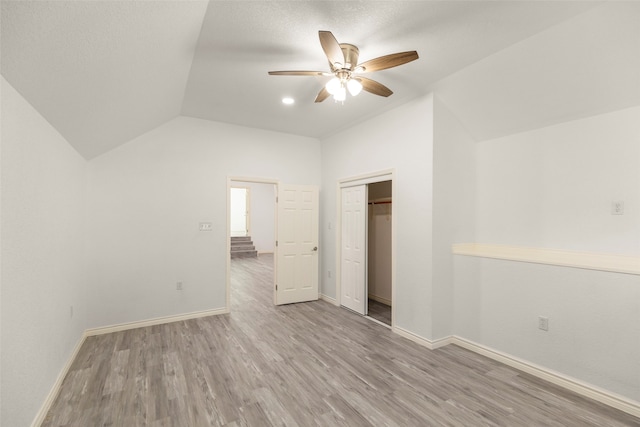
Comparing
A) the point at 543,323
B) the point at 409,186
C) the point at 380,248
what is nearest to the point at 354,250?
the point at 380,248

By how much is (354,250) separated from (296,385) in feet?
7.80

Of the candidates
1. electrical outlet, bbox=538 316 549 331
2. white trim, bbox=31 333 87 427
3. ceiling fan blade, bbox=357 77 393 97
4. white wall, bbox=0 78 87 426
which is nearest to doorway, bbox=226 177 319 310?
white trim, bbox=31 333 87 427

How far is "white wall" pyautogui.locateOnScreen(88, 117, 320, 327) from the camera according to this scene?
3787mm

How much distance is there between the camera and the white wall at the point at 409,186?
3400 mm

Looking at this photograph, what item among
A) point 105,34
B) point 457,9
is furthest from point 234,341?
point 457,9

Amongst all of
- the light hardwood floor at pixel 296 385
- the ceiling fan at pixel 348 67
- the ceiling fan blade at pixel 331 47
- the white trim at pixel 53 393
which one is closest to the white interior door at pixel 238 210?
the light hardwood floor at pixel 296 385

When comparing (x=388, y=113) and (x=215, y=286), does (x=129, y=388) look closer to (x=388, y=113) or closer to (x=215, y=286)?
(x=215, y=286)

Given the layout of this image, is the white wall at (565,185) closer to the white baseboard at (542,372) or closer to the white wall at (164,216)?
the white baseboard at (542,372)

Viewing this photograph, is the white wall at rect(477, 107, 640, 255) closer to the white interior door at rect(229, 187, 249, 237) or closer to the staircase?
the staircase

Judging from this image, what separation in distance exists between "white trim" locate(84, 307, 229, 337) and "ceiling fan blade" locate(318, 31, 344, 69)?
380 centimetres

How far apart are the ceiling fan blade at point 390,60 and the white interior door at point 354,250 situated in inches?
89.4

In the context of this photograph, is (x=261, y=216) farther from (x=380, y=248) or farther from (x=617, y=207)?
(x=617, y=207)

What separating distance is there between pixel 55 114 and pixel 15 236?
1.03 m

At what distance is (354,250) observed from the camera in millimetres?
4637
